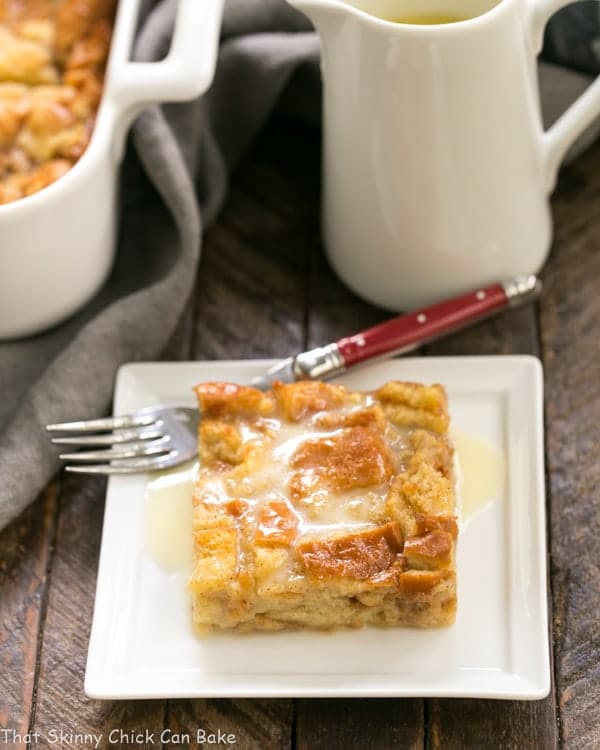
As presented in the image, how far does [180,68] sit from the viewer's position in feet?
4.97

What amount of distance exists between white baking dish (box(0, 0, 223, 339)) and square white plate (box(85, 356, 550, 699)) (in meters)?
0.30

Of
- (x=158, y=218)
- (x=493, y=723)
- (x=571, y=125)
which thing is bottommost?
(x=493, y=723)

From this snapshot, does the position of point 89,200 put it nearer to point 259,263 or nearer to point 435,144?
point 259,263

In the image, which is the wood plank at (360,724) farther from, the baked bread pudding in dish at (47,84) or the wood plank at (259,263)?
the baked bread pudding in dish at (47,84)

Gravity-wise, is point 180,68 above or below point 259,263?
above

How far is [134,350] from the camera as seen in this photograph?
66.7 inches

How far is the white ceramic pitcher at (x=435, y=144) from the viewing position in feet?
4.71

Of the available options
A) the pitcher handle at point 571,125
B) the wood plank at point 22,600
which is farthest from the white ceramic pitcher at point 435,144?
the wood plank at point 22,600

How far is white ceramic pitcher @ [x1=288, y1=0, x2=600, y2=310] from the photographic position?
1.43 meters

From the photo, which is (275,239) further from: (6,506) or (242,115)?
(6,506)

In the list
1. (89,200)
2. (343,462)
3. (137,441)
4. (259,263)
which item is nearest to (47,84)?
(89,200)

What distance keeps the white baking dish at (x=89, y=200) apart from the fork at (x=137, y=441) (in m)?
0.19

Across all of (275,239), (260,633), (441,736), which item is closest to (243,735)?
(260,633)

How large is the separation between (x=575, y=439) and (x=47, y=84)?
0.89 meters
